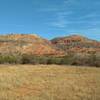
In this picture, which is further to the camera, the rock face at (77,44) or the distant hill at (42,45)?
the rock face at (77,44)

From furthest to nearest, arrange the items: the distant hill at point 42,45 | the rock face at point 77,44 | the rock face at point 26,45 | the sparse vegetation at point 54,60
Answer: the rock face at point 77,44 → the distant hill at point 42,45 → the rock face at point 26,45 → the sparse vegetation at point 54,60

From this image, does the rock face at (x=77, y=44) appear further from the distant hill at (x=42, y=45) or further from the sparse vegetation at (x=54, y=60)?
the sparse vegetation at (x=54, y=60)

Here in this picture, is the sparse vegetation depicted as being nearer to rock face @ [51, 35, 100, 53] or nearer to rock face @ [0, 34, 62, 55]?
rock face @ [0, 34, 62, 55]

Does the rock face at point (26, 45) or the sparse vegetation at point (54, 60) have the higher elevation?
the rock face at point (26, 45)

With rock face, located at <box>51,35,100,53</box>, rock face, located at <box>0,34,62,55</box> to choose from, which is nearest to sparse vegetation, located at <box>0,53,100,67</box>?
rock face, located at <box>0,34,62,55</box>

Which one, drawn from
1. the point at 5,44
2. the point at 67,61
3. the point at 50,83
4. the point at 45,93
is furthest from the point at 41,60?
the point at 5,44

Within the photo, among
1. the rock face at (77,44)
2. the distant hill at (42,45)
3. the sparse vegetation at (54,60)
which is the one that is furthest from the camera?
the rock face at (77,44)

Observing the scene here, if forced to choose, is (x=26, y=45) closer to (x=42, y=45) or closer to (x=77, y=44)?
(x=42, y=45)

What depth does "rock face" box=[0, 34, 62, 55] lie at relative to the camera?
3653 inches

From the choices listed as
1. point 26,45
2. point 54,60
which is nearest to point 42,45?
point 26,45

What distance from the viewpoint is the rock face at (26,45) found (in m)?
92.8

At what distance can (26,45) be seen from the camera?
10012 centimetres

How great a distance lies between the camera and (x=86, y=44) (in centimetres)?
10669

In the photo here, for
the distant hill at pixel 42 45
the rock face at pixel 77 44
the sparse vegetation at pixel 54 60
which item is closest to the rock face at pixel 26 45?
the distant hill at pixel 42 45
